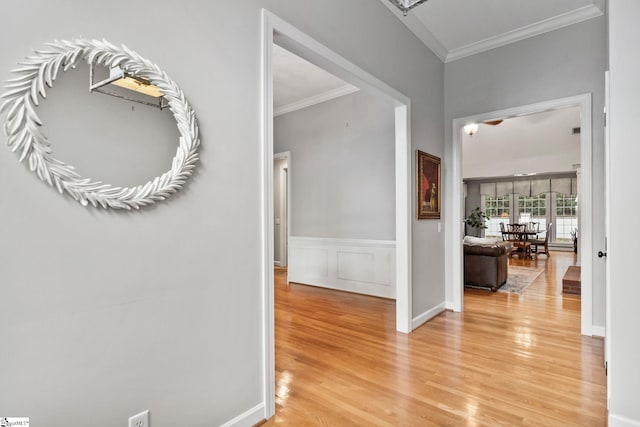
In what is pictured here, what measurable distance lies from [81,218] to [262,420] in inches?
55.9

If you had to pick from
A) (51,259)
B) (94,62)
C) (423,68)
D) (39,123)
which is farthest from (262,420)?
(423,68)

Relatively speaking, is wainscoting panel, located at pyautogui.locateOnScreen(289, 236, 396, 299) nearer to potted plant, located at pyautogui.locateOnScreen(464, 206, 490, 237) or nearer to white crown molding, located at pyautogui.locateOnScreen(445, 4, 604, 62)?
potted plant, located at pyautogui.locateOnScreen(464, 206, 490, 237)

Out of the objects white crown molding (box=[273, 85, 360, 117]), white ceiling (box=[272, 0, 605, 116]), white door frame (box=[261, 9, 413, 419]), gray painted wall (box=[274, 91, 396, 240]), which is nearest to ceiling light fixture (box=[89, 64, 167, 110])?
white door frame (box=[261, 9, 413, 419])

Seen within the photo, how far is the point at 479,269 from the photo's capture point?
524 cm

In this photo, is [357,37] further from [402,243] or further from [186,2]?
[402,243]

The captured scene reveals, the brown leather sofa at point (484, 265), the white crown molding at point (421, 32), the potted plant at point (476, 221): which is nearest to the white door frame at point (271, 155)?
the white crown molding at point (421, 32)

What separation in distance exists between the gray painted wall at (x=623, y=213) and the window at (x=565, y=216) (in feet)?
39.0

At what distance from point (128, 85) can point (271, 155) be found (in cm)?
78

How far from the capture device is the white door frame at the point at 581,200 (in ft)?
10.6

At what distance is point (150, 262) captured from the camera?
4.82ft

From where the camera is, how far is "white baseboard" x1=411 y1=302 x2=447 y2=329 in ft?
11.5

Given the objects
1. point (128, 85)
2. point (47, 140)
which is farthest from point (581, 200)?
point (47, 140)

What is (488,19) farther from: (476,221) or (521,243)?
(521,243)

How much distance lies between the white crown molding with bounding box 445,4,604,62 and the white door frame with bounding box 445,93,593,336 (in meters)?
0.74
